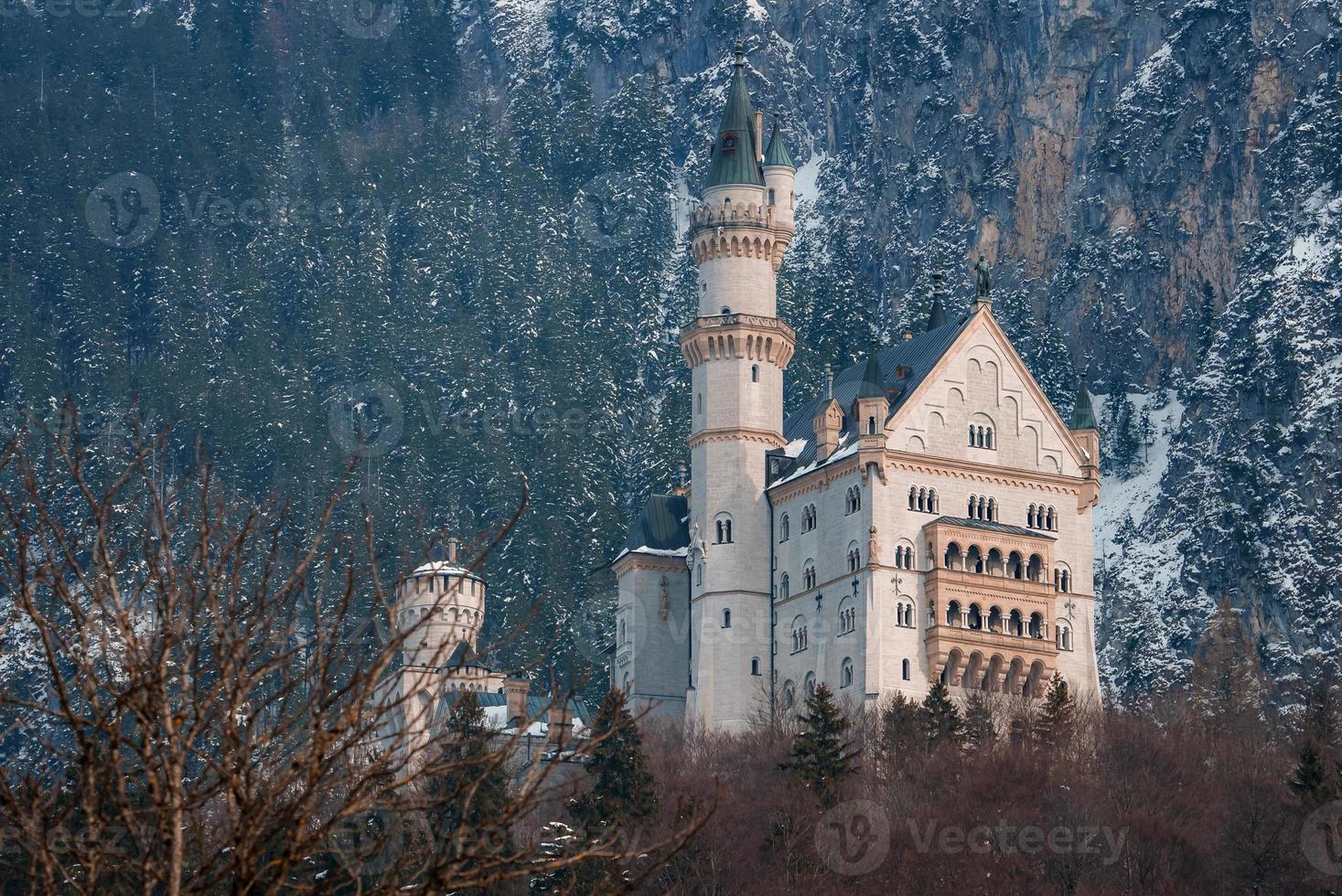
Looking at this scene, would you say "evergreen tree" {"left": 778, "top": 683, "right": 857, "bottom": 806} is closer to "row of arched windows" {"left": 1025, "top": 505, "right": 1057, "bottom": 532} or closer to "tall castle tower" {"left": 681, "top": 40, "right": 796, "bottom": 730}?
"tall castle tower" {"left": 681, "top": 40, "right": 796, "bottom": 730}

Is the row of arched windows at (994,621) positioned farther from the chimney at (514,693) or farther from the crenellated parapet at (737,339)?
the chimney at (514,693)

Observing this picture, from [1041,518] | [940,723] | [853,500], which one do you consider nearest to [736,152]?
[853,500]

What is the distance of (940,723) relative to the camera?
8544 cm

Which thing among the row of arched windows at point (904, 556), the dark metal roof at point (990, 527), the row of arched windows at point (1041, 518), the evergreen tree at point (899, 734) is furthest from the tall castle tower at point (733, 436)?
the row of arched windows at point (1041, 518)

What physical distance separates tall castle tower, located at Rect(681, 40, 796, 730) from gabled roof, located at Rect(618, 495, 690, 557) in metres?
1.35

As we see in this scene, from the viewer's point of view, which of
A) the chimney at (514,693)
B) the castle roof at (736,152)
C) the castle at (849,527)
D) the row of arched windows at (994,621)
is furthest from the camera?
the castle roof at (736,152)

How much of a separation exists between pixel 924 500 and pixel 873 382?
14.8 feet

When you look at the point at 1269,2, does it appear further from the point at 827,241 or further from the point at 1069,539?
the point at 1069,539

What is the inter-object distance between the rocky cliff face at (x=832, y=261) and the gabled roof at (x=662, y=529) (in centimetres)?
2881

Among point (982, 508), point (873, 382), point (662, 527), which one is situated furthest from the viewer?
point (662, 527)

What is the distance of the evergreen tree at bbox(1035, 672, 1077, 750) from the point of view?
86.0 meters

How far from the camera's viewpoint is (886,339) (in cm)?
16112

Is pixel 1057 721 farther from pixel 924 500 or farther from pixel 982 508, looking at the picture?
pixel 982 508

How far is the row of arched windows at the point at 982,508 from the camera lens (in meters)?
95.4
